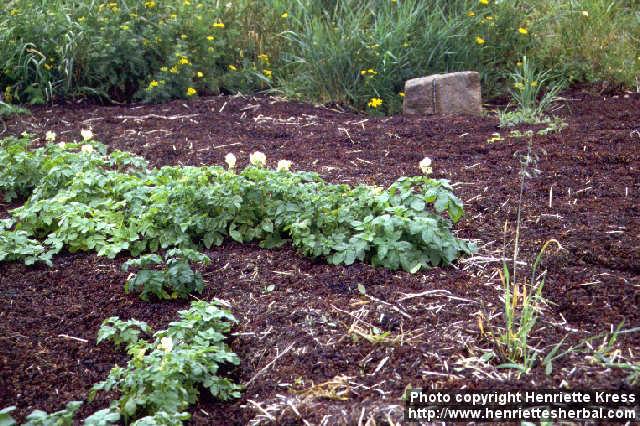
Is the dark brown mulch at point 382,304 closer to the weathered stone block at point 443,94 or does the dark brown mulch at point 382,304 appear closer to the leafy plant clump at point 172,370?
the leafy plant clump at point 172,370

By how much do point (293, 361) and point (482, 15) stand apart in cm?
554

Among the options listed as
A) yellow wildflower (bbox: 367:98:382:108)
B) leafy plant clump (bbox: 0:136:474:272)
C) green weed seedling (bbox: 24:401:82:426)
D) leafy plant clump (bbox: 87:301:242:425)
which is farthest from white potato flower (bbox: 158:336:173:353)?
yellow wildflower (bbox: 367:98:382:108)

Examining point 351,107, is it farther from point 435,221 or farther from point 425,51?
point 435,221

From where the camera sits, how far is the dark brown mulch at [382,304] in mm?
2674

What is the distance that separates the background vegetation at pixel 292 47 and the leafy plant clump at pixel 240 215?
304cm

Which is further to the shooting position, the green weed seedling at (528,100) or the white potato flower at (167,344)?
the green weed seedling at (528,100)

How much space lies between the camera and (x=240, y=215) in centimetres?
394

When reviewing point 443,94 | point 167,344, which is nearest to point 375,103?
point 443,94

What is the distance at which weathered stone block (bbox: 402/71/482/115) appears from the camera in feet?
22.2

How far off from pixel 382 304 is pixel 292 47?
5258 mm

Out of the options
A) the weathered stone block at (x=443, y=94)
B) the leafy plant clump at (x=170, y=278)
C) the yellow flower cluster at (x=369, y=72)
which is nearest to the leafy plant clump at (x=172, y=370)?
the leafy plant clump at (x=170, y=278)

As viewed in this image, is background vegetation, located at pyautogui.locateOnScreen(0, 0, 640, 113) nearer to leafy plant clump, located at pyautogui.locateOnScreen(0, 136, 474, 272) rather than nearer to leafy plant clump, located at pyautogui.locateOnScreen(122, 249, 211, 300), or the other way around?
leafy plant clump, located at pyautogui.locateOnScreen(0, 136, 474, 272)

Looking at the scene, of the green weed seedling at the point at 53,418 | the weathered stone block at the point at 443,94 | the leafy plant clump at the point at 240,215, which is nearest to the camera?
the green weed seedling at the point at 53,418

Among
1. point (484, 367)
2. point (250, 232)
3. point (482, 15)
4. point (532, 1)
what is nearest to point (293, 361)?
point (484, 367)
